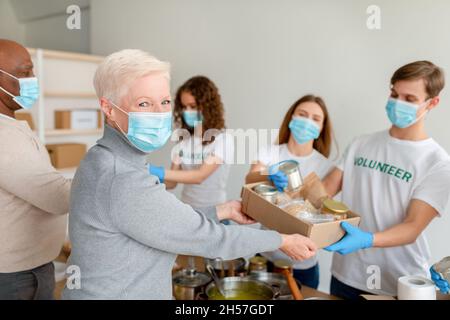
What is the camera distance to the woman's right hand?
1.13m

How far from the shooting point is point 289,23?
244 cm

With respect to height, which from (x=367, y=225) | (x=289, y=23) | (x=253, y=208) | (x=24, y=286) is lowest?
(x=24, y=286)

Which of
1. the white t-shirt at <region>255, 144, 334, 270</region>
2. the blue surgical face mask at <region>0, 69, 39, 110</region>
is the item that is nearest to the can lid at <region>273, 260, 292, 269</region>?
the white t-shirt at <region>255, 144, 334, 270</region>

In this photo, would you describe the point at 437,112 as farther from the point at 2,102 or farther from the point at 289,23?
the point at 2,102

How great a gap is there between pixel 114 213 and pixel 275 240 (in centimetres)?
44

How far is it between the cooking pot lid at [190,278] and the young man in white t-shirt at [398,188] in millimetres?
485

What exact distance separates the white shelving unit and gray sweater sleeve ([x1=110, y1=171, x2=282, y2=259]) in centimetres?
263

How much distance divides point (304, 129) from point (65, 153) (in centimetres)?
225

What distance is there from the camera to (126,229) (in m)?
0.92

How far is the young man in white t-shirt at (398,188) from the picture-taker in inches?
56.3

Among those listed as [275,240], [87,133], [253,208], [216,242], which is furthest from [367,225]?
[87,133]

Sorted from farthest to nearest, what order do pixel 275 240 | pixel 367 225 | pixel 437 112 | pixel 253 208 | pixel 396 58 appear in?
1. pixel 396 58
2. pixel 437 112
3. pixel 367 225
4. pixel 253 208
5. pixel 275 240

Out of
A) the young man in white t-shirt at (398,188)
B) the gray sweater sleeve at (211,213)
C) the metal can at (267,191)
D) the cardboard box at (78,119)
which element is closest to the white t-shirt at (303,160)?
the young man in white t-shirt at (398,188)

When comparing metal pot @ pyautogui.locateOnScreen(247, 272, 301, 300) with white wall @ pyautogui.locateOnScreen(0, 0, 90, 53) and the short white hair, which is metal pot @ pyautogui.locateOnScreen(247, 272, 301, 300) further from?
white wall @ pyautogui.locateOnScreen(0, 0, 90, 53)
